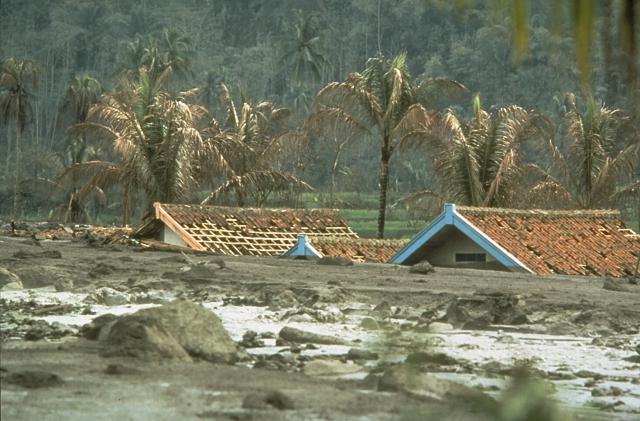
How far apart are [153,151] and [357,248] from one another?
803 centimetres

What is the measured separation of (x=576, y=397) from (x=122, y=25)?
118355mm

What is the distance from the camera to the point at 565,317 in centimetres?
1165

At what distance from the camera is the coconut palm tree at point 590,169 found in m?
29.5

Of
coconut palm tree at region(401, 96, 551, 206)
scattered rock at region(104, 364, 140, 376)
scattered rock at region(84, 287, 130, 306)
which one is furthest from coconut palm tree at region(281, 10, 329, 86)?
scattered rock at region(104, 364, 140, 376)

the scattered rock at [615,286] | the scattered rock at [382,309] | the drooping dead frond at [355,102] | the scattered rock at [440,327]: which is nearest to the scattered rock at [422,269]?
the scattered rock at [615,286]

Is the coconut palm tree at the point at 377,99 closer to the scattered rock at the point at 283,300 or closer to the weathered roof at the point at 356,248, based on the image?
the weathered roof at the point at 356,248

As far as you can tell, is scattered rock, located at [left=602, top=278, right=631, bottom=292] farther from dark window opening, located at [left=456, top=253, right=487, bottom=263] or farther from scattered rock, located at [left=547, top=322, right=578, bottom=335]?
scattered rock, located at [left=547, top=322, right=578, bottom=335]

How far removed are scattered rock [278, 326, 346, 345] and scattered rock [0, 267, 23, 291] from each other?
515cm

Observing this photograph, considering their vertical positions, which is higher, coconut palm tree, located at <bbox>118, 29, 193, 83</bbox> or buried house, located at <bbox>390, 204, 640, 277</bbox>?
coconut palm tree, located at <bbox>118, 29, 193, 83</bbox>

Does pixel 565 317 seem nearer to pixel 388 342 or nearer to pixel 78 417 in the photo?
pixel 78 417

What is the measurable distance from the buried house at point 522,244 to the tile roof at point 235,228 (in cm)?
481

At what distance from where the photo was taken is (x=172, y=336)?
6254 mm

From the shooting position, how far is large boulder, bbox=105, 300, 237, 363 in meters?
6.07

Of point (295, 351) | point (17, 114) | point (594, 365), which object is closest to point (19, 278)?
point (295, 351)
